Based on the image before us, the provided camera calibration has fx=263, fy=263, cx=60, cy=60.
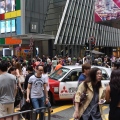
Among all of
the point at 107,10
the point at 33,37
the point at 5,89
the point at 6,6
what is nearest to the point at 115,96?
the point at 5,89

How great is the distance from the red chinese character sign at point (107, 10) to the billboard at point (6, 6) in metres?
20.9

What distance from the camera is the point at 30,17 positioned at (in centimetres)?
4009

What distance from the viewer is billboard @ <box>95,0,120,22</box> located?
69.8 ft

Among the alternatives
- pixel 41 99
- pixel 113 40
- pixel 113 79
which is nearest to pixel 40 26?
pixel 113 40

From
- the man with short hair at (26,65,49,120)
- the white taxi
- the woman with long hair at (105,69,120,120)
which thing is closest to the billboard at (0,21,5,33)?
the white taxi

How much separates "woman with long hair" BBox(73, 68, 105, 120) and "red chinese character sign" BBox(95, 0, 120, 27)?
1742 cm

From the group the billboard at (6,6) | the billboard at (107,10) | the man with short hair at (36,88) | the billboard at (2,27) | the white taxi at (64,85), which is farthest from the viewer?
the billboard at (2,27)

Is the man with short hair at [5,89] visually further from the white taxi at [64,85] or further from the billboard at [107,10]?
the billboard at [107,10]

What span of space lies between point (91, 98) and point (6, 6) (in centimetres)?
3947

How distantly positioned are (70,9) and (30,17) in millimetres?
6214

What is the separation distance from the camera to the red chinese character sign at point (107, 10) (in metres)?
21.3

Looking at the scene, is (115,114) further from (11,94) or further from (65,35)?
(65,35)

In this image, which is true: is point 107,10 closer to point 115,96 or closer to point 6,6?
point 115,96

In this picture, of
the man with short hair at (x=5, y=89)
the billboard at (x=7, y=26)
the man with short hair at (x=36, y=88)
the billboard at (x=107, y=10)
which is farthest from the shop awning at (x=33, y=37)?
the man with short hair at (x=5, y=89)
